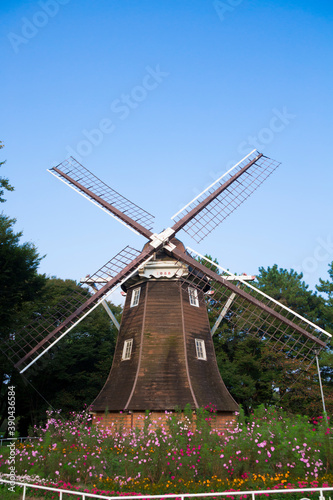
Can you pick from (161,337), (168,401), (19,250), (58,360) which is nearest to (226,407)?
(168,401)

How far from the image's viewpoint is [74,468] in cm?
1008

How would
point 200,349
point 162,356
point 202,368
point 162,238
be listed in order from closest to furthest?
point 162,356 → point 202,368 → point 200,349 → point 162,238

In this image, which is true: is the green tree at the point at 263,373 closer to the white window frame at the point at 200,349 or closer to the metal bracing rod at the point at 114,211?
the white window frame at the point at 200,349

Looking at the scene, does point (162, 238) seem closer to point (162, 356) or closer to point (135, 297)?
point (135, 297)

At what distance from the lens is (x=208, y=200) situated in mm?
21297

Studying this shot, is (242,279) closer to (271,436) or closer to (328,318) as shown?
(271,436)

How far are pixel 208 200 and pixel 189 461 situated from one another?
549 inches

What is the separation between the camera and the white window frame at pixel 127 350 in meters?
18.4

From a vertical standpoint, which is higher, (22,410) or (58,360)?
(58,360)

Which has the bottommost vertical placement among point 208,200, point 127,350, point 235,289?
point 127,350

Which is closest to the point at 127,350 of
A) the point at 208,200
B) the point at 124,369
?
the point at 124,369

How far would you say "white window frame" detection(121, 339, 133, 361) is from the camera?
725 inches

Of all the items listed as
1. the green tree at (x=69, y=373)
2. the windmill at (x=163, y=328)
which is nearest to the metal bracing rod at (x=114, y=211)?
the windmill at (x=163, y=328)

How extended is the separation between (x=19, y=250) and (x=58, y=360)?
1290 centimetres
